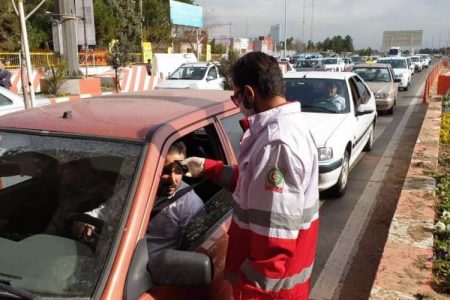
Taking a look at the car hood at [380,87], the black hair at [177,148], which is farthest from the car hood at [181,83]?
the black hair at [177,148]

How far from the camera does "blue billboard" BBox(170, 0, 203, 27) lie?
141 ft

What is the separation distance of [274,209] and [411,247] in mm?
2395

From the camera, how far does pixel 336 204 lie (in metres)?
5.80

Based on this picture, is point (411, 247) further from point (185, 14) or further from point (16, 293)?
point (185, 14)

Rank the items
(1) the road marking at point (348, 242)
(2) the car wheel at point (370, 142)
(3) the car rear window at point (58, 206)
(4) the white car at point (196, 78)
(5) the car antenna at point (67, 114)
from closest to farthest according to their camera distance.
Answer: (3) the car rear window at point (58, 206), (5) the car antenna at point (67, 114), (1) the road marking at point (348, 242), (2) the car wheel at point (370, 142), (4) the white car at point (196, 78)

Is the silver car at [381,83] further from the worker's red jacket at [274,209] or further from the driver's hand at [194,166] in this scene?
the worker's red jacket at [274,209]

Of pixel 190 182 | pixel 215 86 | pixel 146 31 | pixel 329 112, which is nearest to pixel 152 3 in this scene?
pixel 146 31

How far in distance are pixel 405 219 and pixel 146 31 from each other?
46.4 meters

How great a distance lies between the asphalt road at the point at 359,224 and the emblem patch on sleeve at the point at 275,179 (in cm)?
222

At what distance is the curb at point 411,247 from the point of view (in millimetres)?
2988

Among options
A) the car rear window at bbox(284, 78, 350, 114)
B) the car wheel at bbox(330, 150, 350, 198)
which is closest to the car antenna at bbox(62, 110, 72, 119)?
the car wheel at bbox(330, 150, 350, 198)

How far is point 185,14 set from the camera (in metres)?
44.7

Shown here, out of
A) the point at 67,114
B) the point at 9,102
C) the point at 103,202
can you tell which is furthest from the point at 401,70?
the point at 103,202

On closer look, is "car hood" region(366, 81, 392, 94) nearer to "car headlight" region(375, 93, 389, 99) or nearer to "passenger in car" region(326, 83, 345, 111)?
"car headlight" region(375, 93, 389, 99)
